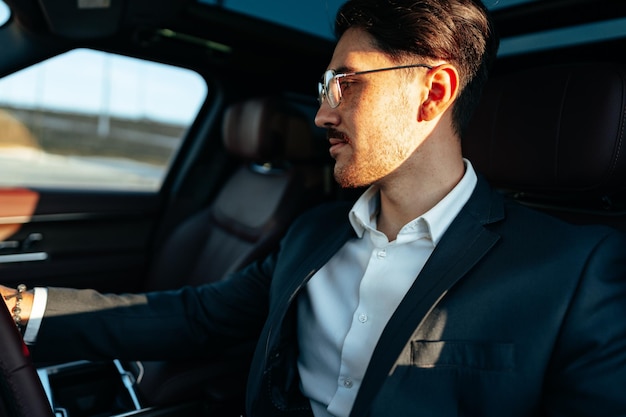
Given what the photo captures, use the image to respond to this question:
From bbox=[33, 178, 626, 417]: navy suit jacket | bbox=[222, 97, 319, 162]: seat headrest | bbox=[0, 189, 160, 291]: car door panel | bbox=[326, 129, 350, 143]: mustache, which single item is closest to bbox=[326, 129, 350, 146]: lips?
bbox=[326, 129, 350, 143]: mustache

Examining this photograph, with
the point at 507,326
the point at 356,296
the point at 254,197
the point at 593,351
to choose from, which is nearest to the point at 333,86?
the point at 356,296

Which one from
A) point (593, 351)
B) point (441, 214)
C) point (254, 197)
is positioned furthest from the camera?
point (254, 197)

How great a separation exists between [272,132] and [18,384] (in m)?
1.70

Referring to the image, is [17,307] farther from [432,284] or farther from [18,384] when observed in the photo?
[432,284]

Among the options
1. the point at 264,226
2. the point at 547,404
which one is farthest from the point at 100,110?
the point at 547,404

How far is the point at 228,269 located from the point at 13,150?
7.42m

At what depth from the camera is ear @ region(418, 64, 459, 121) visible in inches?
46.8

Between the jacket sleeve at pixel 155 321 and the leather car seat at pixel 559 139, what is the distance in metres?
0.74

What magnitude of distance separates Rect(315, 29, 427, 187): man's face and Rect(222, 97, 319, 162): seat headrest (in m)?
1.11

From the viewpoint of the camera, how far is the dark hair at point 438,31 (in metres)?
1.19

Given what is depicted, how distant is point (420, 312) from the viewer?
3.24 feet

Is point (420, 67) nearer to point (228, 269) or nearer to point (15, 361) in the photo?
point (15, 361)

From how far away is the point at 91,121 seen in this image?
11453 mm

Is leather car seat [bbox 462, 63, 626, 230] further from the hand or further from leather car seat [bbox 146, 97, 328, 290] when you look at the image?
the hand
